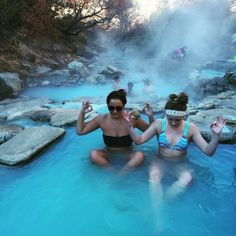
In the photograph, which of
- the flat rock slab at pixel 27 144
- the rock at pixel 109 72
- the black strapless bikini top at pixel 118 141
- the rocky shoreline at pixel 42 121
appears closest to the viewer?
the black strapless bikini top at pixel 118 141

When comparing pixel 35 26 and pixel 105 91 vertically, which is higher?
pixel 35 26

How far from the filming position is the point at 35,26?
15.0m

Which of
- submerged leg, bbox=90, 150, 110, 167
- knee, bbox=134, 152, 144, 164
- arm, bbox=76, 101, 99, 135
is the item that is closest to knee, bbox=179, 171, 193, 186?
knee, bbox=134, 152, 144, 164

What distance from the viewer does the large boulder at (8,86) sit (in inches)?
351

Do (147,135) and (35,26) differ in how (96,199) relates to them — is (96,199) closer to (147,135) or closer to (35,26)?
(147,135)

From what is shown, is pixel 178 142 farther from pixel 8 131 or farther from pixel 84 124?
pixel 8 131

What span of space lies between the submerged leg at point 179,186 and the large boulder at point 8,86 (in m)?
6.48

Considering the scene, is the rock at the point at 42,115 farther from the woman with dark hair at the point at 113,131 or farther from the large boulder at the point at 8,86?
the woman with dark hair at the point at 113,131

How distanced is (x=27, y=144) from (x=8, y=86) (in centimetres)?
450

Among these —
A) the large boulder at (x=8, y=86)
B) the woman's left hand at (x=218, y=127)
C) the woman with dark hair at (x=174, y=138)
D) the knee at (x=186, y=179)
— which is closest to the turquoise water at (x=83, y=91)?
the large boulder at (x=8, y=86)

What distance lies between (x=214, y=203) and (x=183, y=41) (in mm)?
20334

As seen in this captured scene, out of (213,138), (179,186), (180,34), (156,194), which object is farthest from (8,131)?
(180,34)

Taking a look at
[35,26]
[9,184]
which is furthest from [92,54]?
[9,184]

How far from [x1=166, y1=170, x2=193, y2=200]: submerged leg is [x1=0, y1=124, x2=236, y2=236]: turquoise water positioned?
0.07 meters
